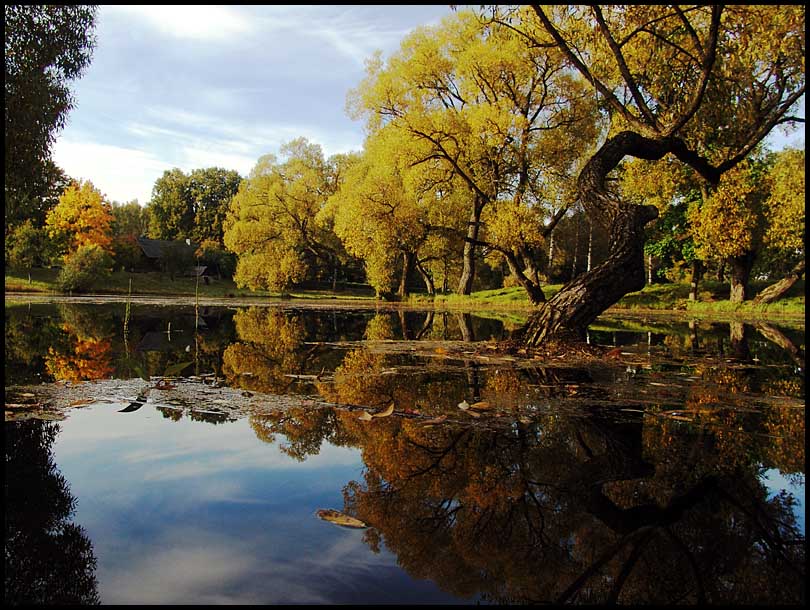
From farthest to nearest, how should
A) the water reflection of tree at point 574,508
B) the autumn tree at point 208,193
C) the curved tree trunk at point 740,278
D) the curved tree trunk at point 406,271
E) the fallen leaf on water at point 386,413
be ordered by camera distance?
1. the autumn tree at point 208,193
2. the curved tree trunk at point 406,271
3. the curved tree trunk at point 740,278
4. the fallen leaf on water at point 386,413
5. the water reflection of tree at point 574,508

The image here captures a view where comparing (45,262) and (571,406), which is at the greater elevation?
(45,262)

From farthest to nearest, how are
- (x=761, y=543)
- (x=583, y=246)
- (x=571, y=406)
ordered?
(x=583, y=246) → (x=571, y=406) → (x=761, y=543)

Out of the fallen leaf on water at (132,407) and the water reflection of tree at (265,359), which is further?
the water reflection of tree at (265,359)

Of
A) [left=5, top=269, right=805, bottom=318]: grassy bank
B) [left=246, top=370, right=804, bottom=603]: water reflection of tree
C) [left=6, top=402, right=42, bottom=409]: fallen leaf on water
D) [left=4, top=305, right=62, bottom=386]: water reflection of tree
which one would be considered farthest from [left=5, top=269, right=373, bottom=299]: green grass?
[left=246, top=370, right=804, bottom=603]: water reflection of tree

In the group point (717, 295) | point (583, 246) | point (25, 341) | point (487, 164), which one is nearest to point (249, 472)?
point (25, 341)

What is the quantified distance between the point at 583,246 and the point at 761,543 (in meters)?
58.0

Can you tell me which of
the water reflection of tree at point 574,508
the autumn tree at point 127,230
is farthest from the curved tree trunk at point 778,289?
the autumn tree at point 127,230

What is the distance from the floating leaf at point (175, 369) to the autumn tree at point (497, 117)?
17255 mm

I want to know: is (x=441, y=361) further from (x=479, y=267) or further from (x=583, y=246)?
(x=583, y=246)

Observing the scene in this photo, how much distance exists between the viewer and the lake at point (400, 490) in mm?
1998

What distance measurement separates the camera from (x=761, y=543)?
2281 mm

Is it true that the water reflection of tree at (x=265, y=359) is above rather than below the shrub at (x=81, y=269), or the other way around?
below

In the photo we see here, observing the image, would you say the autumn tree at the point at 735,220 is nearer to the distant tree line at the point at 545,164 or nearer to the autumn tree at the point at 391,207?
the distant tree line at the point at 545,164

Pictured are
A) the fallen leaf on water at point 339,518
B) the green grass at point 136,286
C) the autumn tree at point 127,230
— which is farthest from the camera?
the autumn tree at point 127,230
